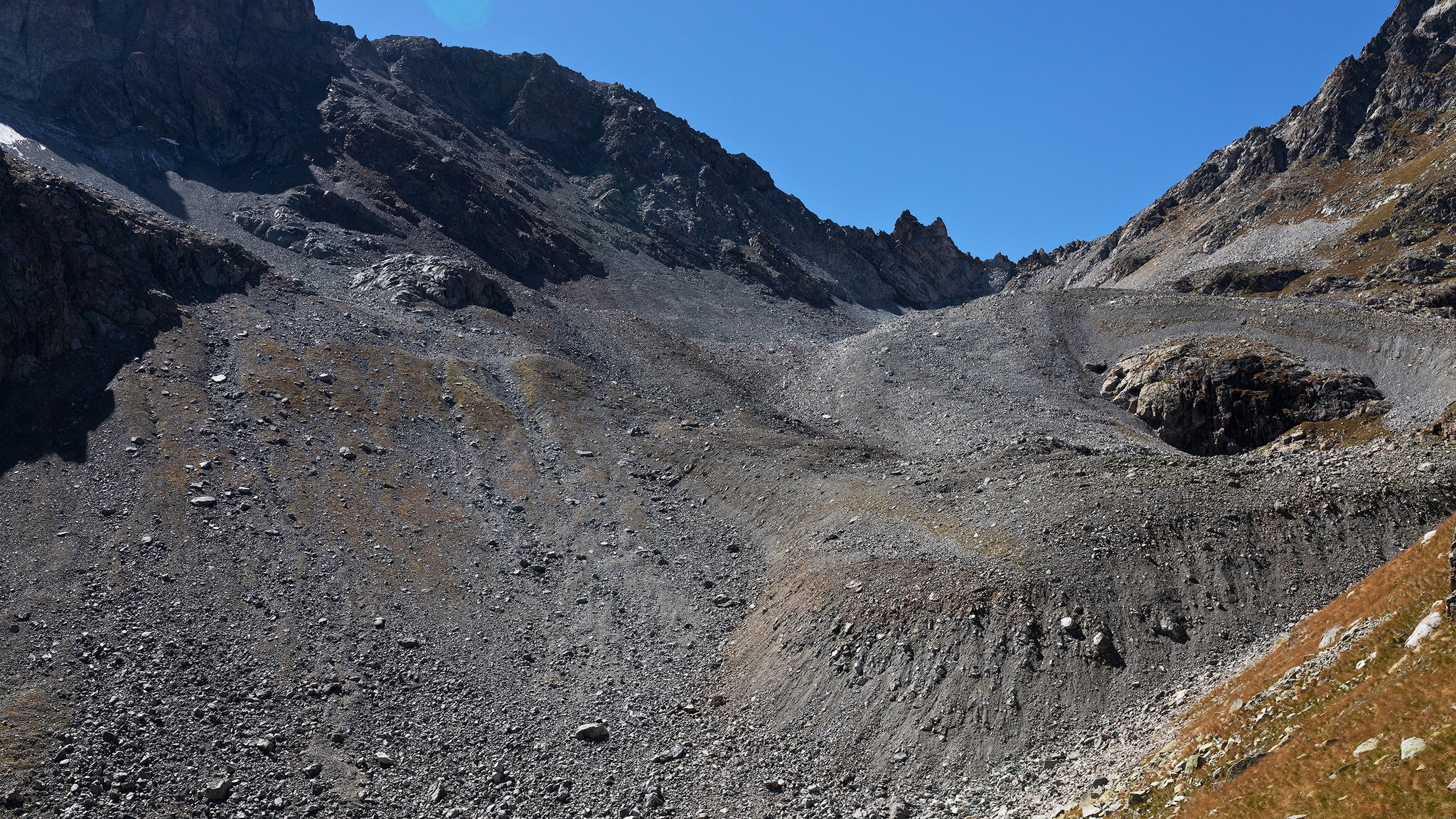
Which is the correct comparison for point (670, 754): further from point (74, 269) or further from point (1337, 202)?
point (1337, 202)

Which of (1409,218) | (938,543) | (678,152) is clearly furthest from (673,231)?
(938,543)

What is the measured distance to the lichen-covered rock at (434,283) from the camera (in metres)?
80.4

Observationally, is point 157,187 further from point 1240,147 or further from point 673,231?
point 1240,147

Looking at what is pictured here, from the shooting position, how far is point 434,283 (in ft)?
268

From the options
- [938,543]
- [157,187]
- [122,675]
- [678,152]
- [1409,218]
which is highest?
[678,152]

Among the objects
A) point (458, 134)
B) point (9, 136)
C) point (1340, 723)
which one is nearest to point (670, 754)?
point (1340, 723)

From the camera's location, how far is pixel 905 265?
184 metres

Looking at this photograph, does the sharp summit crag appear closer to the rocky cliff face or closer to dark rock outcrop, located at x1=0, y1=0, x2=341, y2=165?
dark rock outcrop, located at x1=0, y1=0, x2=341, y2=165

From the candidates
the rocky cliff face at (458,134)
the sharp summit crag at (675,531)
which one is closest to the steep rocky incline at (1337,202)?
the sharp summit crag at (675,531)

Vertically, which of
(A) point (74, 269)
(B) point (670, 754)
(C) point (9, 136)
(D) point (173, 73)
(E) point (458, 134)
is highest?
(E) point (458, 134)

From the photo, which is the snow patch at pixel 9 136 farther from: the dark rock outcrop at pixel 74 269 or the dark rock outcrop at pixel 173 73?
the dark rock outcrop at pixel 74 269

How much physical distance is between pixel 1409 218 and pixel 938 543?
10054 centimetres

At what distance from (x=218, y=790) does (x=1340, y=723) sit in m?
29.7

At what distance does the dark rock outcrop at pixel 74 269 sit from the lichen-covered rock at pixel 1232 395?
249ft
